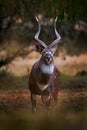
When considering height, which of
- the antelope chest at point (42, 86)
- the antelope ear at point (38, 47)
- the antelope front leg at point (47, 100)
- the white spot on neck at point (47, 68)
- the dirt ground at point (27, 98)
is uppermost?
the antelope ear at point (38, 47)

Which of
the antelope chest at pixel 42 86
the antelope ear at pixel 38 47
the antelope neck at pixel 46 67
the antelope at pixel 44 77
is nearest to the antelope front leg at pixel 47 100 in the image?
the antelope at pixel 44 77

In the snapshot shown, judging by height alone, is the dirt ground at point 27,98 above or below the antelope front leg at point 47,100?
below

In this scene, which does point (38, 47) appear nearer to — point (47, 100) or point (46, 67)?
→ point (46, 67)

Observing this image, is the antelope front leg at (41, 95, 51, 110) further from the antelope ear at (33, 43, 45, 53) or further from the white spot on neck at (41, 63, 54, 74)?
the antelope ear at (33, 43, 45, 53)

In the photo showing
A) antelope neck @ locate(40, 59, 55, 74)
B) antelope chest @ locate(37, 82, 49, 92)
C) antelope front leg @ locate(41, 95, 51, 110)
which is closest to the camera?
antelope neck @ locate(40, 59, 55, 74)

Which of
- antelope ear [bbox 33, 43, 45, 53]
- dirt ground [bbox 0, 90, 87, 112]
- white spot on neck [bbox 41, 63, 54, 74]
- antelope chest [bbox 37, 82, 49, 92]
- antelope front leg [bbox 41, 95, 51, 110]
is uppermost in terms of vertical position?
antelope ear [bbox 33, 43, 45, 53]

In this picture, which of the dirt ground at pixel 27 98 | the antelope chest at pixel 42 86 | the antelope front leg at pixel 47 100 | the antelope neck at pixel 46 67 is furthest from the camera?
the dirt ground at pixel 27 98

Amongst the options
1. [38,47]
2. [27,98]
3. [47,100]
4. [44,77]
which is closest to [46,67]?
[44,77]

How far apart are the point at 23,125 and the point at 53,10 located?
598 cm

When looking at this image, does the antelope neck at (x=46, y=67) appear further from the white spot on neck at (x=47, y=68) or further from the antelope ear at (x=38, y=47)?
the antelope ear at (x=38, y=47)

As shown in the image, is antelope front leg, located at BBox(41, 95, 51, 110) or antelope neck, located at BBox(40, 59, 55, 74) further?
antelope front leg, located at BBox(41, 95, 51, 110)

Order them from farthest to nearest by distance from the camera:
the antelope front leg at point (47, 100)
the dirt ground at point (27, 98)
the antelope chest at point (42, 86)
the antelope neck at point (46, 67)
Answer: the dirt ground at point (27, 98) < the antelope chest at point (42, 86) < the antelope front leg at point (47, 100) < the antelope neck at point (46, 67)

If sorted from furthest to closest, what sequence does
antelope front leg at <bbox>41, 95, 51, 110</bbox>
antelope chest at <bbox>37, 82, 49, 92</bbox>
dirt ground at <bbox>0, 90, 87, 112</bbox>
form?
dirt ground at <bbox>0, 90, 87, 112</bbox>, antelope chest at <bbox>37, 82, 49, 92</bbox>, antelope front leg at <bbox>41, 95, 51, 110</bbox>

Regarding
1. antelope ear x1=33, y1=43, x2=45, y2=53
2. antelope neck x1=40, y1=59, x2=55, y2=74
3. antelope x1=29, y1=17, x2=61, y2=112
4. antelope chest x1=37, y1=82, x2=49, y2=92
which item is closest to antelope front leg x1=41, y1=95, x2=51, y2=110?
antelope x1=29, y1=17, x2=61, y2=112
